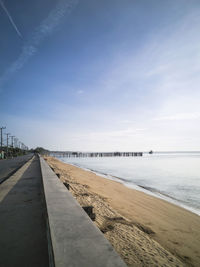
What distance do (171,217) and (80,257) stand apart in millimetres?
5828

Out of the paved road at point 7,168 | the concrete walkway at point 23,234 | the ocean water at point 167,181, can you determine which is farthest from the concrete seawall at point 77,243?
the paved road at point 7,168

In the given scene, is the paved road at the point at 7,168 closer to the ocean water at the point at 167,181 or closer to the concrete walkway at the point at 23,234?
the concrete walkway at the point at 23,234

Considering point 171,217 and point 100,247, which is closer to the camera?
point 100,247

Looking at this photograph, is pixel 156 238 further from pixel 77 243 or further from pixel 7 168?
pixel 7 168

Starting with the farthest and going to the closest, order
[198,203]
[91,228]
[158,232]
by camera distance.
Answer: [198,203]
[158,232]
[91,228]

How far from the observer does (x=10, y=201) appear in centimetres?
451

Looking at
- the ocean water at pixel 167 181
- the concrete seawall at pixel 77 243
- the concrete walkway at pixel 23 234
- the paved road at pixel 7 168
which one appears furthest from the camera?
the paved road at pixel 7 168

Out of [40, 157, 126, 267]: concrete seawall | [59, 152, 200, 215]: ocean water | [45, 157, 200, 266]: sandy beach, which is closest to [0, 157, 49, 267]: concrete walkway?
[40, 157, 126, 267]: concrete seawall

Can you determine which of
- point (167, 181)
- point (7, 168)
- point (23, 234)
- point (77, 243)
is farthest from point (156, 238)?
point (7, 168)

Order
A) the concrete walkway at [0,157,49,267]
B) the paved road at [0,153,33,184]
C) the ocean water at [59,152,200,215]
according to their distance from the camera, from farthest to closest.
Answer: the paved road at [0,153,33,184] → the ocean water at [59,152,200,215] → the concrete walkway at [0,157,49,267]

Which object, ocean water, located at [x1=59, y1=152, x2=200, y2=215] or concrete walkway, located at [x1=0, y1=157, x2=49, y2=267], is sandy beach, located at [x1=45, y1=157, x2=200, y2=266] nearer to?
concrete walkway, located at [x1=0, y1=157, x2=49, y2=267]

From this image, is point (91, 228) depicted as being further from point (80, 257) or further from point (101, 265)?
point (101, 265)

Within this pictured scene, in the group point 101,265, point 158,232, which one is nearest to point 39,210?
point 101,265

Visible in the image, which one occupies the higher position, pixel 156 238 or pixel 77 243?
pixel 77 243
